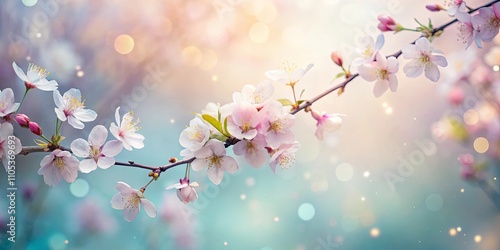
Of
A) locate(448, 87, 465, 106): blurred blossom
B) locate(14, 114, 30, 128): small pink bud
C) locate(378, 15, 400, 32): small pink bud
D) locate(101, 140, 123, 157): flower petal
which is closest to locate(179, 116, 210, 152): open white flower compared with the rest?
locate(101, 140, 123, 157): flower petal

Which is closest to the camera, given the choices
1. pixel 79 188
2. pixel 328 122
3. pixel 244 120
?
pixel 244 120

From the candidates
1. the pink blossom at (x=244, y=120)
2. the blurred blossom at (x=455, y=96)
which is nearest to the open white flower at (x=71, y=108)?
the pink blossom at (x=244, y=120)

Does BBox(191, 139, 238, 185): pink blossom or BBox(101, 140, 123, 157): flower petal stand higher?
BBox(191, 139, 238, 185): pink blossom

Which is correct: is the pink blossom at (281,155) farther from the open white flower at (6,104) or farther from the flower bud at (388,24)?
the open white flower at (6,104)

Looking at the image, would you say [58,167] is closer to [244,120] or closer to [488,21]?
[244,120]

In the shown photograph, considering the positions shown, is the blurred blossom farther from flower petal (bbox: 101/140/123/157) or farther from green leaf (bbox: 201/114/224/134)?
flower petal (bbox: 101/140/123/157)

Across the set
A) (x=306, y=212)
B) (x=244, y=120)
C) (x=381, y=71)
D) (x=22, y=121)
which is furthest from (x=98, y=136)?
(x=306, y=212)
